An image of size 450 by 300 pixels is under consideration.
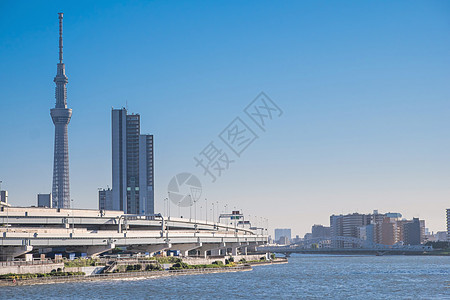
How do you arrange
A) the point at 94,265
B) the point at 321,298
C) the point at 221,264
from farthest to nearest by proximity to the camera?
1. the point at 221,264
2. the point at 94,265
3. the point at 321,298

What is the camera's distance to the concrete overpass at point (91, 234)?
3884 inches

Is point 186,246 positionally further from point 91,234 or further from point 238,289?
point 238,289

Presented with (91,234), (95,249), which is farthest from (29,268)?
(95,249)

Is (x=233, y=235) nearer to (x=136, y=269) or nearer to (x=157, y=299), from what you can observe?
(x=136, y=269)

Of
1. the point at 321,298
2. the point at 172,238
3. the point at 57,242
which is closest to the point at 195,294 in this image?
the point at 321,298

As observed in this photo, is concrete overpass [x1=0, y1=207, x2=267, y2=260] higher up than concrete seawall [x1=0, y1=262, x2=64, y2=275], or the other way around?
concrete overpass [x1=0, y1=207, x2=267, y2=260]

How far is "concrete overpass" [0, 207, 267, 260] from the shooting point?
98.7 metres

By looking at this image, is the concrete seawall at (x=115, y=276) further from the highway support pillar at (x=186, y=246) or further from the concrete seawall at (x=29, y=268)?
the highway support pillar at (x=186, y=246)

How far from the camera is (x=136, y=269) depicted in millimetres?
107562

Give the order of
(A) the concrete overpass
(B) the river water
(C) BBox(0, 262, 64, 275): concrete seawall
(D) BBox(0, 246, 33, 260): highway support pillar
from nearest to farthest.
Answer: (B) the river water
(C) BBox(0, 262, 64, 275): concrete seawall
(D) BBox(0, 246, 33, 260): highway support pillar
(A) the concrete overpass

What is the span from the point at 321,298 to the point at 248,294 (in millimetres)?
8287

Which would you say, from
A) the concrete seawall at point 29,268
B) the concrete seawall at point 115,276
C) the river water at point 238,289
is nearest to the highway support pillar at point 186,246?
the concrete seawall at point 115,276

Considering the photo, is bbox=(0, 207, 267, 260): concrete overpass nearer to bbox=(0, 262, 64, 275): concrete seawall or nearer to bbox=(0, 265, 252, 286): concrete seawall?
bbox=(0, 262, 64, 275): concrete seawall

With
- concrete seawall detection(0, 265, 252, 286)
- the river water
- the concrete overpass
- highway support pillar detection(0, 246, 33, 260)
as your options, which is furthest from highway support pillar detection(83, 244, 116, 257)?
highway support pillar detection(0, 246, 33, 260)
